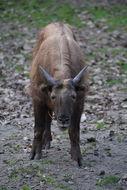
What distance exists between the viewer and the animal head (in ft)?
22.2

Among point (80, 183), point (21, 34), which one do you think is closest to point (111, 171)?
point (80, 183)

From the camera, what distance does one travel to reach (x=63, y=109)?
681 centimetres

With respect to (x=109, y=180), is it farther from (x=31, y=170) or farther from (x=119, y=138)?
(x=119, y=138)

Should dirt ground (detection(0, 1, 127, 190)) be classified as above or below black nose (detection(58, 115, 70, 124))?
below

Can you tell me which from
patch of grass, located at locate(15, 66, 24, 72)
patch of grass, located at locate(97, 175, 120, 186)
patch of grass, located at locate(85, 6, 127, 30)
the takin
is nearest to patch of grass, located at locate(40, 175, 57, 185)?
patch of grass, located at locate(97, 175, 120, 186)

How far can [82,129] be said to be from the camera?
9344mm

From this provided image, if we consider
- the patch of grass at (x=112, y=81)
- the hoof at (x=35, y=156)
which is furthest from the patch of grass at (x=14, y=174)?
the patch of grass at (x=112, y=81)

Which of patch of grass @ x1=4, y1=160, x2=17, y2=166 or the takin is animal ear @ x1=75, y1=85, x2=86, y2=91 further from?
patch of grass @ x1=4, y1=160, x2=17, y2=166

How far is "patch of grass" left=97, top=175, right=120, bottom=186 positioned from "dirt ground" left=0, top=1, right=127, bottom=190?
1cm

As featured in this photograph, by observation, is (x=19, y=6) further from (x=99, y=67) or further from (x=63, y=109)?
(x=63, y=109)

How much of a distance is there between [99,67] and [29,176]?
7.14 meters

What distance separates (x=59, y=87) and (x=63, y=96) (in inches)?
6.6

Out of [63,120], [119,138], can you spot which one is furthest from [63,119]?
[119,138]

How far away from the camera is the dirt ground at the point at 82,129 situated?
6723 millimetres
